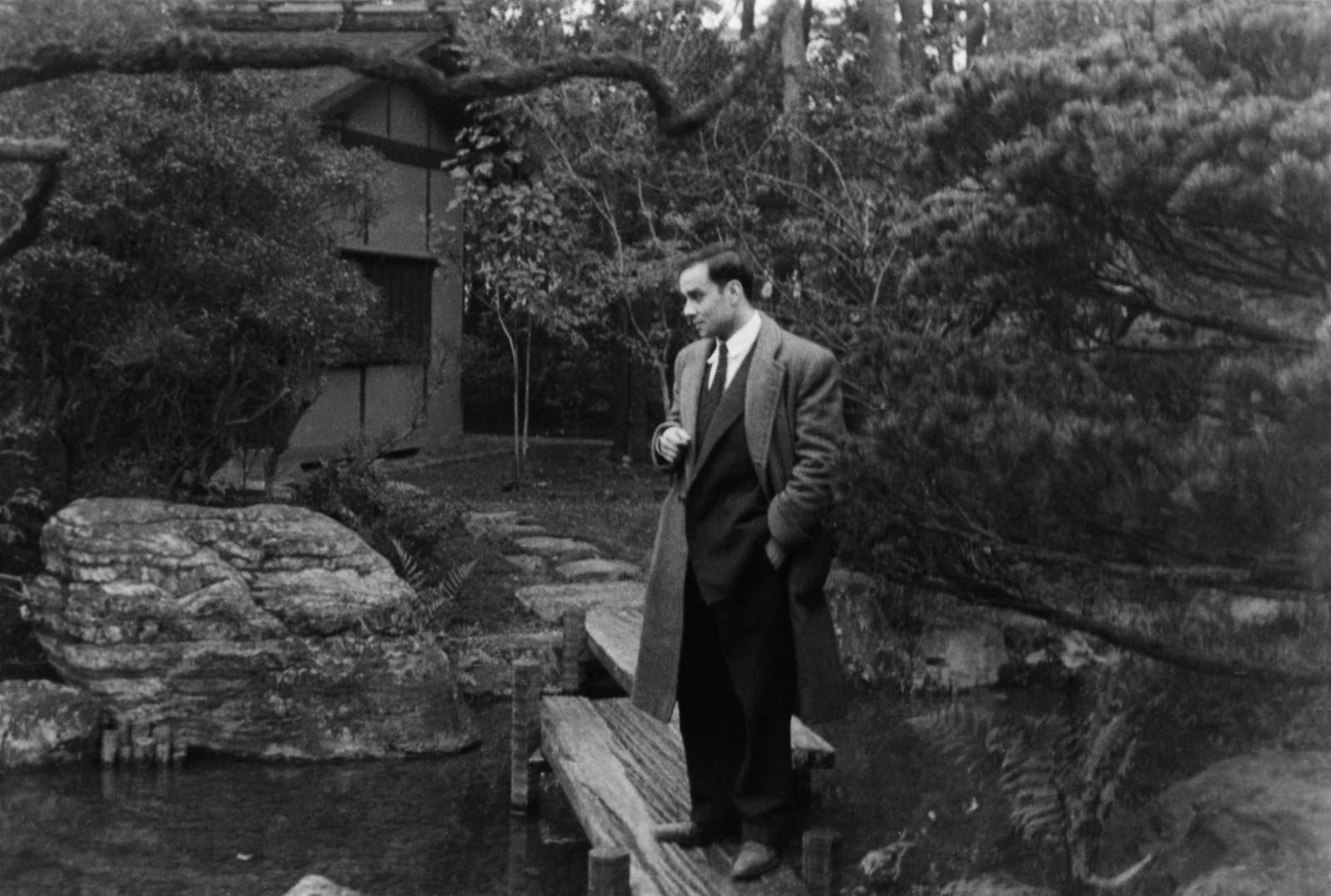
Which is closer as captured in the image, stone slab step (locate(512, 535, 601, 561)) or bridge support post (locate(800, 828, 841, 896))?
bridge support post (locate(800, 828, 841, 896))

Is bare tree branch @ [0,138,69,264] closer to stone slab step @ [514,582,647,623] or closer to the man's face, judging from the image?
the man's face

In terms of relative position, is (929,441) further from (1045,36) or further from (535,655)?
(535,655)

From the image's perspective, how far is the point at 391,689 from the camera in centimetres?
926

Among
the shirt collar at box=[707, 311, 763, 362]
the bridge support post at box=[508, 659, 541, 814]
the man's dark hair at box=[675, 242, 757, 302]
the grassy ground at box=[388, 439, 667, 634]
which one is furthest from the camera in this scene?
the grassy ground at box=[388, 439, 667, 634]

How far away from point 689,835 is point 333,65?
3.40 m

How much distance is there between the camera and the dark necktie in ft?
16.9

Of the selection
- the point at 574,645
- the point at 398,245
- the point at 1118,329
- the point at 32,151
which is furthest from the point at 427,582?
the point at 398,245

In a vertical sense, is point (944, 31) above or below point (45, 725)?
above

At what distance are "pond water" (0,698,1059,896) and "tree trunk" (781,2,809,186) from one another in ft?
23.2

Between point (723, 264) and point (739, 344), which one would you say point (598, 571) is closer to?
point (739, 344)

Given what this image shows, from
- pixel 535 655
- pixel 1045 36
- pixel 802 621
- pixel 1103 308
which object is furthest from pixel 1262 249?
pixel 535 655

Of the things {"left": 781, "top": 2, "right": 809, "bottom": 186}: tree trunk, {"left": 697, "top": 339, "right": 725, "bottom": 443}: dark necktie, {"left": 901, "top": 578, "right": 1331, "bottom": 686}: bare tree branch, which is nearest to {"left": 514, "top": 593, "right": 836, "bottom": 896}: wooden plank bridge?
{"left": 901, "top": 578, "right": 1331, "bottom": 686}: bare tree branch

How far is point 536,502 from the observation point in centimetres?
1702

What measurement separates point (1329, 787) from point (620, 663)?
321cm
